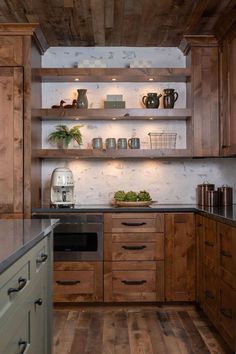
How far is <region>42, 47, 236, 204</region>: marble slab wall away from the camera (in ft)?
14.6

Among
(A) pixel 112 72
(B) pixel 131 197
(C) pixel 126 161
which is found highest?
(A) pixel 112 72

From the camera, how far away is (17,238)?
65.4 inches

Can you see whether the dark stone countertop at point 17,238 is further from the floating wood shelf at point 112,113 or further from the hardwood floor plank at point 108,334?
the floating wood shelf at point 112,113

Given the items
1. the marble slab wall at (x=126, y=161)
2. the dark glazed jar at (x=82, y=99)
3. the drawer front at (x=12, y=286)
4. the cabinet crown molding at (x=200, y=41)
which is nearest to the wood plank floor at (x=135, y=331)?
the marble slab wall at (x=126, y=161)

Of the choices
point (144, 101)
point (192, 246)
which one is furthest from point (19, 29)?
point (192, 246)

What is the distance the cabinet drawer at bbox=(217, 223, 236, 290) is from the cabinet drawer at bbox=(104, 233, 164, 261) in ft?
3.09

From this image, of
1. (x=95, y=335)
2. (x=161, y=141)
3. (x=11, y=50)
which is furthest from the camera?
(x=161, y=141)

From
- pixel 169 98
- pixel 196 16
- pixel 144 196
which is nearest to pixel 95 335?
pixel 144 196

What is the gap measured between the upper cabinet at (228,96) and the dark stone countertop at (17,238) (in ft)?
6.81

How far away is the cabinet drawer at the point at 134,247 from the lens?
382 cm

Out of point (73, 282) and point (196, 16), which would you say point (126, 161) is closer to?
point (73, 282)

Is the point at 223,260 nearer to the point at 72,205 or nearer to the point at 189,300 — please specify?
the point at 189,300

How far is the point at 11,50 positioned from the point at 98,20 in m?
0.83

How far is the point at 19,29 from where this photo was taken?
3.85m
